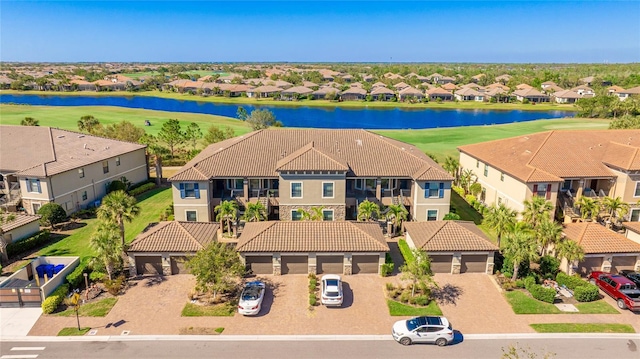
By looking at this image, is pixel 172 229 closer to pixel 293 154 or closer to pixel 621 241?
pixel 293 154

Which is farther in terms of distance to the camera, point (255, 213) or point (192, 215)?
point (192, 215)

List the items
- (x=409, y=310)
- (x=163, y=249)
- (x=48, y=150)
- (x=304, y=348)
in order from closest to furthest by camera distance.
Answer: (x=304, y=348) → (x=409, y=310) → (x=163, y=249) → (x=48, y=150)

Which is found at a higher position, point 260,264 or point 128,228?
point 260,264

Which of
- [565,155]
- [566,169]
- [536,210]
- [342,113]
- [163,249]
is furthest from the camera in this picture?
[342,113]

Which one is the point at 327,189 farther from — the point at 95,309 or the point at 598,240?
the point at 598,240

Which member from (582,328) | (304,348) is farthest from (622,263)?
(304,348)

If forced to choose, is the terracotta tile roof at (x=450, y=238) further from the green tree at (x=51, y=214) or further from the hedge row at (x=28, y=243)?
the green tree at (x=51, y=214)

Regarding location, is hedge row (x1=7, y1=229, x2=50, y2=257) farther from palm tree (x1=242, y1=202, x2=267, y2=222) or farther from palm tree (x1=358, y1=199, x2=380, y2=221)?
palm tree (x1=358, y1=199, x2=380, y2=221)

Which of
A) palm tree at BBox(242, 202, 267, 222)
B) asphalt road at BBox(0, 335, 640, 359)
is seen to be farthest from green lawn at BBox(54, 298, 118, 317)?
palm tree at BBox(242, 202, 267, 222)
